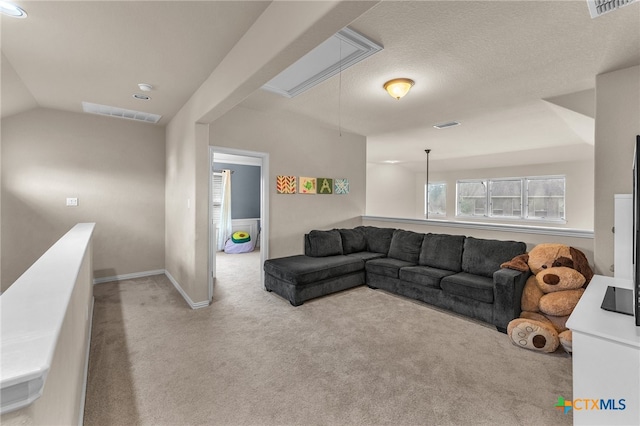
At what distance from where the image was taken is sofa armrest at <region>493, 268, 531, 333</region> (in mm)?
2912

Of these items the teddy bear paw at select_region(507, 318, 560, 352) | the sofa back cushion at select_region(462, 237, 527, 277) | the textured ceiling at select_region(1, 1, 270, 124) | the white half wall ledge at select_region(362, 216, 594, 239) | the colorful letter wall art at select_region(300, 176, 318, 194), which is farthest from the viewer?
the colorful letter wall art at select_region(300, 176, 318, 194)

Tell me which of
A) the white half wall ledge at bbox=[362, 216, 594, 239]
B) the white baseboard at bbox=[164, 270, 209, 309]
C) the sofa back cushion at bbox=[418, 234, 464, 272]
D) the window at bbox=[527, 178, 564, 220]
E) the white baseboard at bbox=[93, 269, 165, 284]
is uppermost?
the window at bbox=[527, 178, 564, 220]

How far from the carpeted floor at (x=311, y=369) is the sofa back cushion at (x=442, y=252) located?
67 centimetres

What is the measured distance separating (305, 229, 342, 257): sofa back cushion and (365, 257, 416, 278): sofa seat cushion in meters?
0.56

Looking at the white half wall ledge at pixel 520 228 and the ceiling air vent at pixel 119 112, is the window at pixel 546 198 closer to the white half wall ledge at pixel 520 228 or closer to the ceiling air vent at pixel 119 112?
the white half wall ledge at pixel 520 228

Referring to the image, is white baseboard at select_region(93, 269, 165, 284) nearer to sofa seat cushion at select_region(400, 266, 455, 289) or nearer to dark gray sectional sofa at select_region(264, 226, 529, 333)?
dark gray sectional sofa at select_region(264, 226, 529, 333)

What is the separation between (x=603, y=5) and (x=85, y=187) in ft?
19.6

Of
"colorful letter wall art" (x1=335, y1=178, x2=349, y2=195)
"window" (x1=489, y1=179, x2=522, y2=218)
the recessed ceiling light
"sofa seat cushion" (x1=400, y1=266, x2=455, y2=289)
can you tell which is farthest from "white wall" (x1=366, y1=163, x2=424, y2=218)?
the recessed ceiling light

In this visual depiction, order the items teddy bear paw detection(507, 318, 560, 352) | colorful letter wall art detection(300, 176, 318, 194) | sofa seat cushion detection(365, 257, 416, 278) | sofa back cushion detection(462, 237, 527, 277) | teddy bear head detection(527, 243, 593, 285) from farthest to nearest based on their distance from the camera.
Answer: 1. colorful letter wall art detection(300, 176, 318, 194)
2. sofa seat cushion detection(365, 257, 416, 278)
3. sofa back cushion detection(462, 237, 527, 277)
4. teddy bear head detection(527, 243, 593, 285)
5. teddy bear paw detection(507, 318, 560, 352)

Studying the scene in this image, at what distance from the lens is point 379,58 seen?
268cm

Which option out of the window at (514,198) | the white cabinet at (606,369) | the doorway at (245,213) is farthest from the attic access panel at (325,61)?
the window at (514,198)

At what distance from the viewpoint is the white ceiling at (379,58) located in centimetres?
205

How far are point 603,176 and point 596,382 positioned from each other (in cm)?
252

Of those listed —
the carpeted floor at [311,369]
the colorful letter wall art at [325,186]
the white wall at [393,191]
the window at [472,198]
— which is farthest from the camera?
the white wall at [393,191]
